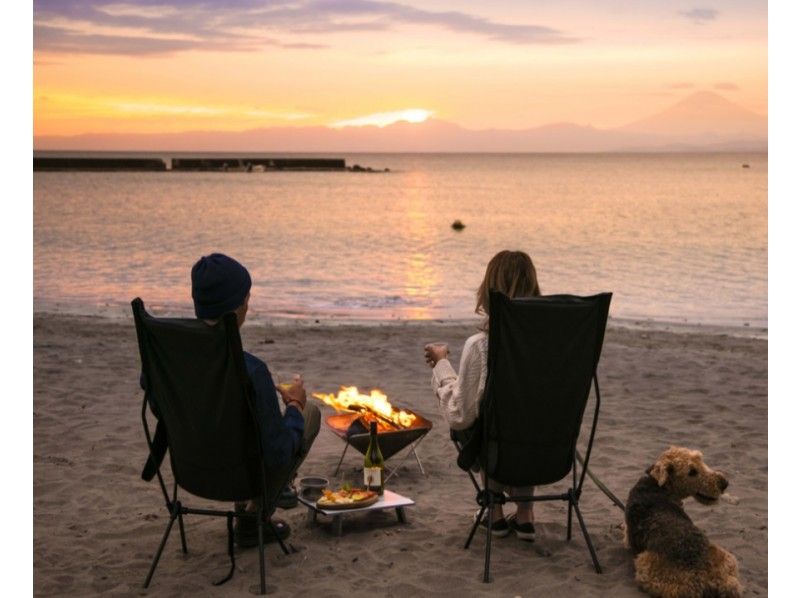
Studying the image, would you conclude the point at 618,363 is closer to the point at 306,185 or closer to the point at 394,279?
the point at 394,279

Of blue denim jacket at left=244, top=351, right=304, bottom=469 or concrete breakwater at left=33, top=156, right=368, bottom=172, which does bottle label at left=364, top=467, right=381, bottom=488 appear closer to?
blue denim jacket at left=244, top=351, right=304, bottom=469

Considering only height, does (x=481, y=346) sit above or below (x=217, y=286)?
below

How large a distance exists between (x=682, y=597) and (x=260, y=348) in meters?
7.62

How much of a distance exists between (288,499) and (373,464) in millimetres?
524

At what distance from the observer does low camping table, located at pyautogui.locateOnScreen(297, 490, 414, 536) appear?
5.01 m

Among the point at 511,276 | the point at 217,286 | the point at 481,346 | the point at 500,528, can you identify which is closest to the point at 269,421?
the point at 217,286

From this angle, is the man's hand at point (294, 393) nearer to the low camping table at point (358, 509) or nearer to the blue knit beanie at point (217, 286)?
the blue knit beanie at point (217, 286)

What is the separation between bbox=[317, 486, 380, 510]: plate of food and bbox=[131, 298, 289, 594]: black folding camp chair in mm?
572

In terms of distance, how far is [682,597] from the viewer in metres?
4.20

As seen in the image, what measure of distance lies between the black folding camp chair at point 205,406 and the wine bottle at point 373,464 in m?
0.93

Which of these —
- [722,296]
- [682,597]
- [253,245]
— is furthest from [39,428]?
[253,245]

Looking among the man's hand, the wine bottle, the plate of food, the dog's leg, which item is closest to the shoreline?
the wine bottle

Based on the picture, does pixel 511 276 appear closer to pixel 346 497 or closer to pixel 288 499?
pixel 346 497

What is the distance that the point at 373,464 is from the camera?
5477mm
